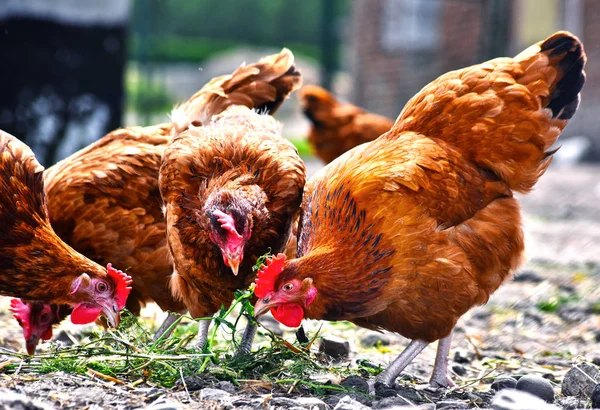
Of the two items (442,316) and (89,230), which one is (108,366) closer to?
(89,230)

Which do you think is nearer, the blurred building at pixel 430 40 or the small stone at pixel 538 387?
the small stone at pixel 538 387

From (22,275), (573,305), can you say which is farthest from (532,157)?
(22,275)

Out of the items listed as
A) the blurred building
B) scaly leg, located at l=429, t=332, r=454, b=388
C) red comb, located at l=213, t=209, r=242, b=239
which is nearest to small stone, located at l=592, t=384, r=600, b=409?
scaly leg, located at l=429, t=332, r=454, b=388

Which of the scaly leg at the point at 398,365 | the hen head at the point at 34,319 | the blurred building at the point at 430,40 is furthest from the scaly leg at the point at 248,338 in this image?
the blurred building at the point at 430,40

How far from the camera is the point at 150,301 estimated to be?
3.75 metres

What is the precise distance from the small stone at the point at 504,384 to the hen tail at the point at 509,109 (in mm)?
869

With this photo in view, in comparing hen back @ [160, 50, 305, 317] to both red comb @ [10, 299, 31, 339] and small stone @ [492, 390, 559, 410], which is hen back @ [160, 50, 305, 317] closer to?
red comb @ [10, 299, 31, 339]

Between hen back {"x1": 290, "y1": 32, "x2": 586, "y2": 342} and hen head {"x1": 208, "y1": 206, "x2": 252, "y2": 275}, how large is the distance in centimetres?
19

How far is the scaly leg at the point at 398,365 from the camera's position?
3039mm

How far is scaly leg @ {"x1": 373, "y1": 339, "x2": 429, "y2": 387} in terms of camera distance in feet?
9.97

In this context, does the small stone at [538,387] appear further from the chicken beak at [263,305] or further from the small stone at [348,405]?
the chicken beak at [263,305]

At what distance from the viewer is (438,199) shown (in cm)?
306

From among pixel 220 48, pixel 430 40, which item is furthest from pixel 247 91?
pixel 220 48

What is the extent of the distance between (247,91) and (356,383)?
1.81 meters
